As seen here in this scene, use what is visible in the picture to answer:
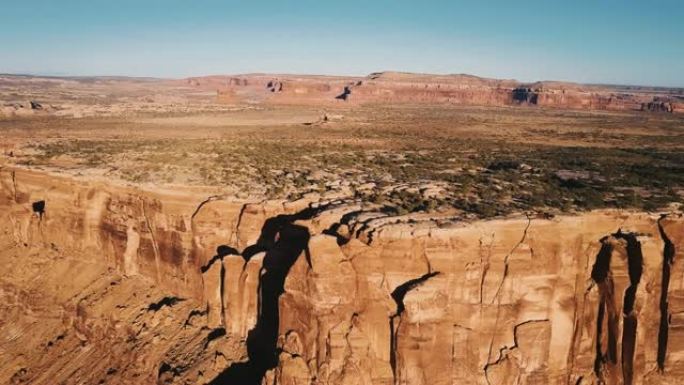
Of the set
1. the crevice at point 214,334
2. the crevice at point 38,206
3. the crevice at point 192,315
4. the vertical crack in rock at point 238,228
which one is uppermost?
the vertical crack in rock at point 238,228

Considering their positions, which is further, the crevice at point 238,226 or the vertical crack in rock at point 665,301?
the crevice at point 238,226

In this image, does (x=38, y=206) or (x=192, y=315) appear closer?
(x=192, y=315)

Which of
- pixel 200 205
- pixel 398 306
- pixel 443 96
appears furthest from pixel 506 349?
→ pixel 443 96

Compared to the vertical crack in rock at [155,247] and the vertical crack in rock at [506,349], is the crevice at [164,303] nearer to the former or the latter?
the vertical crack in rock at [155,247]

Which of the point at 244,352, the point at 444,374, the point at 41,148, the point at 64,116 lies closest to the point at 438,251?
the point at 444,374

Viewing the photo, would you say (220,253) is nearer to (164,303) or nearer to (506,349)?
(164,303)

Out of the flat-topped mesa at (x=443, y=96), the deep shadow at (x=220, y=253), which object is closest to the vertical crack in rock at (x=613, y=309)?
the deep shadow at (x=220, y=253)
